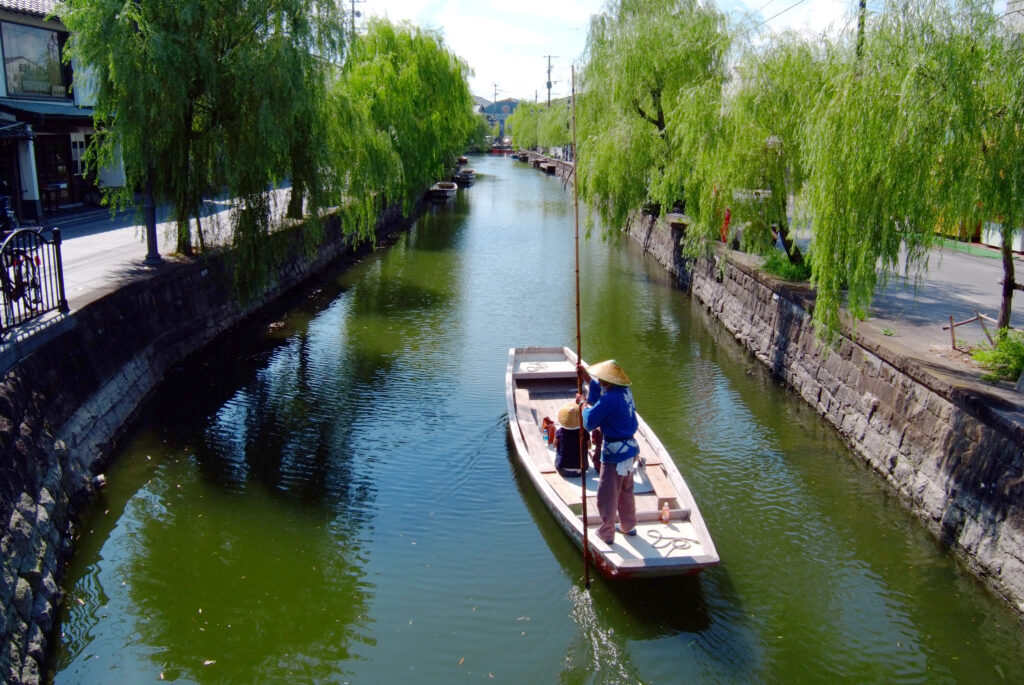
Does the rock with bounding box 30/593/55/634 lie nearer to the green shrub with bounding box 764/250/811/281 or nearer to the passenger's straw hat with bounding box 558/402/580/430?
the passenger's straw hat with bounding box 558/402/580/430

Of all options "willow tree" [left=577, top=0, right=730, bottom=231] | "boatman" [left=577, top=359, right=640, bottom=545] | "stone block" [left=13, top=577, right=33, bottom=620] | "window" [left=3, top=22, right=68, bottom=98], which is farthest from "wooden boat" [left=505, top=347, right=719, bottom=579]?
"window" [left=3, top=22, right=68, bottom=98]

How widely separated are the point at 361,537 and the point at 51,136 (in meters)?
19.8

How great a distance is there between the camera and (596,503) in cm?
781

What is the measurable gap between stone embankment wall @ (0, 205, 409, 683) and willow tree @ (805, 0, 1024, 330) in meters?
9.09

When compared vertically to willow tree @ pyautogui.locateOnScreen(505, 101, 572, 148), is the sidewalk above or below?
below

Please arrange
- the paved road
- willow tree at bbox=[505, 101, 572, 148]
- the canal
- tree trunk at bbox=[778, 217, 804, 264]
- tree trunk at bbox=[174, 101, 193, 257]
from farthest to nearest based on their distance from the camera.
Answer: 1. willow tree at bbox=[505, 101, 572, 148]
2. tree trunk at bbox=[778, 217, 804, 264]
3. tree trunk at bbox=[174, 101, 193, 257]
4. the paved road
5. the canal

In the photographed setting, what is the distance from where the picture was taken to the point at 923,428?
907 cm

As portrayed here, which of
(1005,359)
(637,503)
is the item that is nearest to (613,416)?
(637,503)

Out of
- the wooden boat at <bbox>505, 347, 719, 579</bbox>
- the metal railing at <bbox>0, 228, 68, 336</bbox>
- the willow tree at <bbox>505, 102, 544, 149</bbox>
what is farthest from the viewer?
the willow tree at <bbox>505, 102, 544, 149</bbox>

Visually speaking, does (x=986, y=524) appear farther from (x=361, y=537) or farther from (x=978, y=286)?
(x=978, y=286)

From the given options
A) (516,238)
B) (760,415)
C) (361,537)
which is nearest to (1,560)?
(361,537)

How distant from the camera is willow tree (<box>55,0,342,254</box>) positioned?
40.6ft

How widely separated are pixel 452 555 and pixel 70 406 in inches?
190

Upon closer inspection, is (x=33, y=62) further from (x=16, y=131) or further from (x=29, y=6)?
(x=16, y=131)
